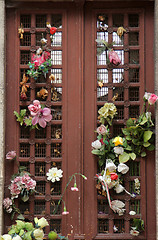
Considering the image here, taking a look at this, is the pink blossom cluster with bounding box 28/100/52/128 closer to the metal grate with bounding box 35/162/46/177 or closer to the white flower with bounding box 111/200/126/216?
the metal grate with bounding box 35/162/46/177

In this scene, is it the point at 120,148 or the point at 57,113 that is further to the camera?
the point at 57,113

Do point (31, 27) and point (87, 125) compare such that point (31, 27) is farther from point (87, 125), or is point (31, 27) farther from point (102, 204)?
point (102, 204)

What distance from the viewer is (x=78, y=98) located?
112 inches

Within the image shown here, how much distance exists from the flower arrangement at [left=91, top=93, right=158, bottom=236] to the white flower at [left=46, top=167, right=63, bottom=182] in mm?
308

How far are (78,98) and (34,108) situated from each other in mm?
388

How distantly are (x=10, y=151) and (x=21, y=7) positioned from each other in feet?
3.99

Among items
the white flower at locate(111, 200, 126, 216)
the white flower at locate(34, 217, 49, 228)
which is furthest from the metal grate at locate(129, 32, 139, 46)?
the white flower at locate(34, 217, 49, 228)

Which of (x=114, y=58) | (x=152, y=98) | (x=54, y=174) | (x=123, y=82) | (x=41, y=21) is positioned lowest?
(x=54, y=174)

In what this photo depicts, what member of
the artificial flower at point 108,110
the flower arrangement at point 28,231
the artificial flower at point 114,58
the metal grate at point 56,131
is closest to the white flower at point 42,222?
the flower arrangement at point 28,231

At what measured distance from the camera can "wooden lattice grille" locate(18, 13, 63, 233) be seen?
2.78m

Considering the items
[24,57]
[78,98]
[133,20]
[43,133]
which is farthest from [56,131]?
[133,20]

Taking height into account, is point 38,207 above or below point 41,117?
below

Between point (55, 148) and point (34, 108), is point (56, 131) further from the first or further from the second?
point (34, 108)

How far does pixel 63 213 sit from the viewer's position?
2.55 metres
